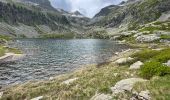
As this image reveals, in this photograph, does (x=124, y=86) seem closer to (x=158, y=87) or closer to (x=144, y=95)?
(x=144, y=95)

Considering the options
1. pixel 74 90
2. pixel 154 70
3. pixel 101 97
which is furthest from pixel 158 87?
pixel 74 90

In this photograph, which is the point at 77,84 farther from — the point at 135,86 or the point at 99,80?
the point at 135,86

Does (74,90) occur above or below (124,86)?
below

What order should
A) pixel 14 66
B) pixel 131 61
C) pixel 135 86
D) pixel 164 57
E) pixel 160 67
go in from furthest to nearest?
1. pixel 14 66
2. pixel 131 61
3. pixel 164 57
4. pixel 160 67
5. pixel 135 86

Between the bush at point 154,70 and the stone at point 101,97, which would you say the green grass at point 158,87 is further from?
the stone at point 101,97

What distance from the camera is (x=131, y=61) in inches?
1502

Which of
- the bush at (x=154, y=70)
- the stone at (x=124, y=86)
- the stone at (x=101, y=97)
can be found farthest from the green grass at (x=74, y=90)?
the bush at (x=154, y=70)

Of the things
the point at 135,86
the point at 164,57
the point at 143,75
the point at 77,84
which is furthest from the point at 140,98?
the point at 164,57

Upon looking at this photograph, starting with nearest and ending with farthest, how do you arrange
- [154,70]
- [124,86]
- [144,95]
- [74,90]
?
[144,95], [124,86], [74,90], [154,70]

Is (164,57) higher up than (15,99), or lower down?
higher up

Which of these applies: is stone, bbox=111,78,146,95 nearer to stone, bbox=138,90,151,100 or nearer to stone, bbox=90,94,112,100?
stone, bbox=90,94,112,100

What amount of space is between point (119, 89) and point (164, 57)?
450 inches

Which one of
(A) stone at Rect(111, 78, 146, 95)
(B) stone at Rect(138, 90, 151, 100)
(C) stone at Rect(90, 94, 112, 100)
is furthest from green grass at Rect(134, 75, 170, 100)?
(C) stone at Rect(90, 94, 112, 100)

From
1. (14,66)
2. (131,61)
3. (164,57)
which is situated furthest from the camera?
(14,66)
